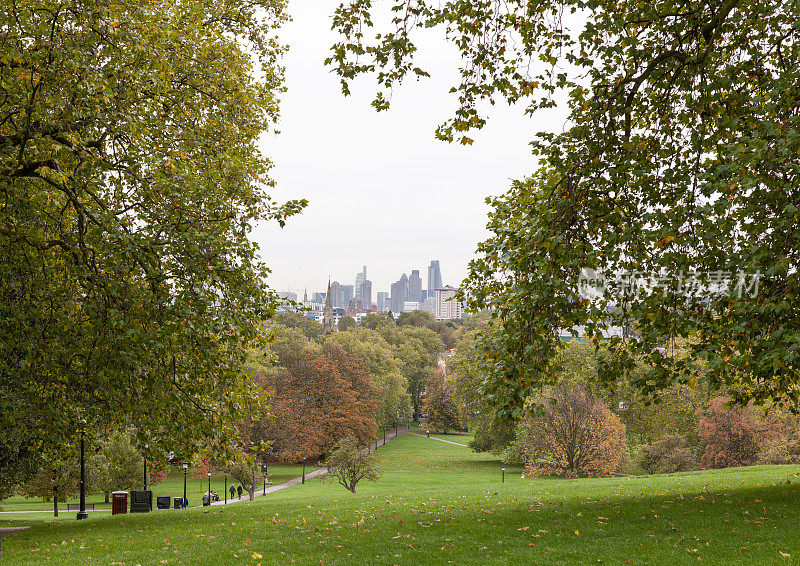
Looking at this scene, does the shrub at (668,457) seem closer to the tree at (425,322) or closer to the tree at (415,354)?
the tree at (415,354)

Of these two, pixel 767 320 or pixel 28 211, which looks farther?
A: pixel 28 211

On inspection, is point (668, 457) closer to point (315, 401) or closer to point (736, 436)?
point (736, 436)

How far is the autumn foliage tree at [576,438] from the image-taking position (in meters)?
32.1

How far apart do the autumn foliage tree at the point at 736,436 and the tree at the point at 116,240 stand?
99.2 feet

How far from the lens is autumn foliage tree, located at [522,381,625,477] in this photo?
105ft

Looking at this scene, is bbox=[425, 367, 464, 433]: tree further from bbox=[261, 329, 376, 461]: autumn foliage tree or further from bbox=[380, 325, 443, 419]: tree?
bbox=[261, 329, 376, 461]: autumn foliage tree

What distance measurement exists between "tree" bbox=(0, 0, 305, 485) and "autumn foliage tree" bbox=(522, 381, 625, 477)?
25200 millimetres

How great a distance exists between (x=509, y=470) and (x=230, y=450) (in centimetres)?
3421

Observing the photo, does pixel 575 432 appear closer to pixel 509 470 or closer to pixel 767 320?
pixel 509 470

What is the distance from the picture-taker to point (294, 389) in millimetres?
46625

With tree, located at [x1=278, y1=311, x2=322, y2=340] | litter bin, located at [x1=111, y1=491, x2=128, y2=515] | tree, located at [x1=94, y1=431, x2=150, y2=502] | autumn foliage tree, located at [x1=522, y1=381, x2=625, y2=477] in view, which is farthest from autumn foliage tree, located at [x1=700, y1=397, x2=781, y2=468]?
tree, located at [x1=278, y1=311, x2=322, y2=340]

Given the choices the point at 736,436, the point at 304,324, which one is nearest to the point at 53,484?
the point at 736,436

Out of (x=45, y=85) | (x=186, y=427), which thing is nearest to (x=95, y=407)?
(x=186, y=427)

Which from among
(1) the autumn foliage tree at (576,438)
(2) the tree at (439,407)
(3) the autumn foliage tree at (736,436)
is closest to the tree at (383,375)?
(2) the tree at (439,407)
